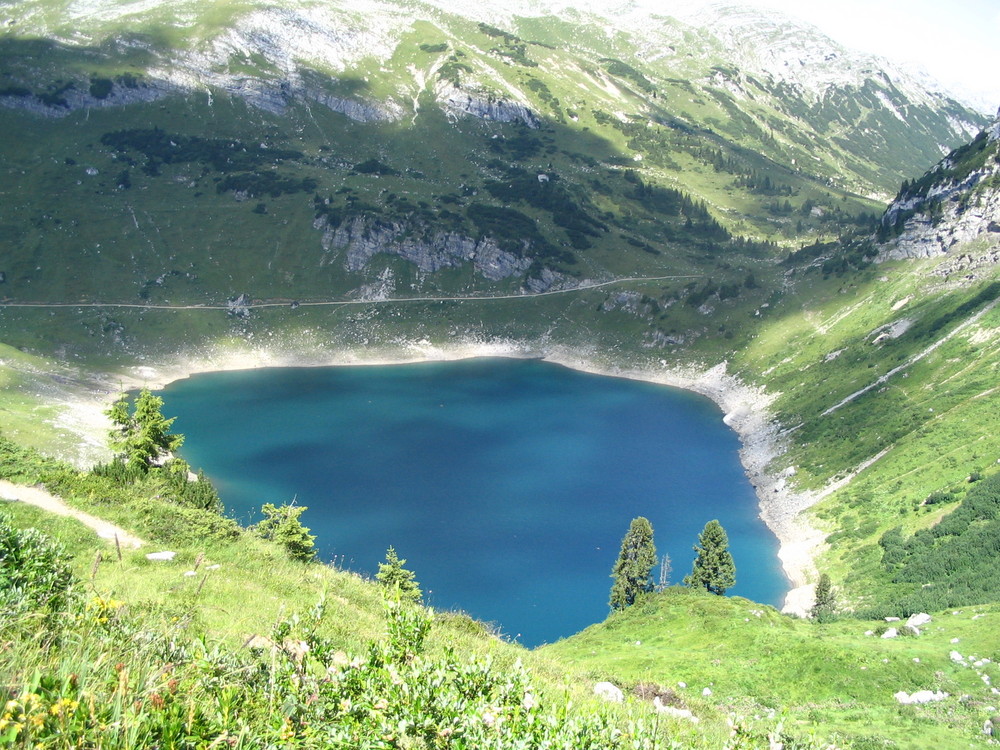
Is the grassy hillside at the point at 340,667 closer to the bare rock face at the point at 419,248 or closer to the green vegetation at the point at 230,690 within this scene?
the green vegetation at the point at 230,690

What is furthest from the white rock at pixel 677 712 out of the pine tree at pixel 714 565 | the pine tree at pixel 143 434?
the pine tree at pixel 143 434

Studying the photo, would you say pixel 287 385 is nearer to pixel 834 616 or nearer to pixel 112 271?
pixel 112 271

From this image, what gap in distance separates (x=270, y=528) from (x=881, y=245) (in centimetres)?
11293

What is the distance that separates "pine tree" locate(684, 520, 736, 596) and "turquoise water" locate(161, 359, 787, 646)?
8516 millimetres

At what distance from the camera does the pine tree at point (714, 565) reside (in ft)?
155

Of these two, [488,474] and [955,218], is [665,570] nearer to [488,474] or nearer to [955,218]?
[488,474]

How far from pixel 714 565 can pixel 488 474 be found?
114ft

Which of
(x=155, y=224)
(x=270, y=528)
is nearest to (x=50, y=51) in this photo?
(x=155, y=224)

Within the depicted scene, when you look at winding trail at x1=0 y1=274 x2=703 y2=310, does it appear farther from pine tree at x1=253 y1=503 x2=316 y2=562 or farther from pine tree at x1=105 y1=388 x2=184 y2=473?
pine tree at x1=253 y1=503 x2=316 y2=562

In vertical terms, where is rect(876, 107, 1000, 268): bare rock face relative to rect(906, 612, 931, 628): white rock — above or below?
above

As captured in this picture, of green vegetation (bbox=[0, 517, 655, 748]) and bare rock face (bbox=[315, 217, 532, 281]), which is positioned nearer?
green vegetation (bbox=[0, 517, 655, 748])

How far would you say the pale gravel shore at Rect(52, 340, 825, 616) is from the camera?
6291 cm

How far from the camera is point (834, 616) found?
39375 mm

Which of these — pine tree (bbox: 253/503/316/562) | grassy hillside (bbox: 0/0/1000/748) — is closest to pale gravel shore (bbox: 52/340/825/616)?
grassy hillside (bbox: 0/0/1000/748)
